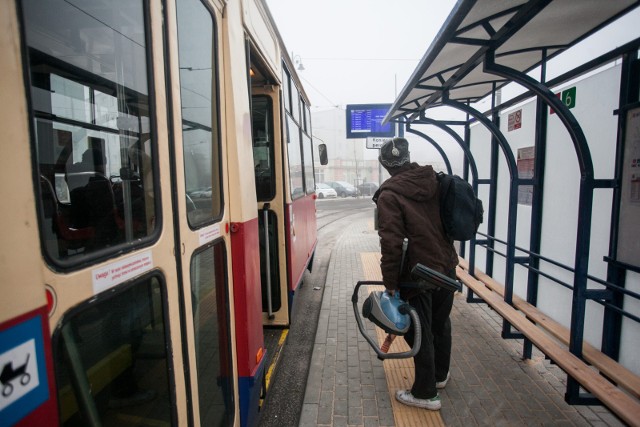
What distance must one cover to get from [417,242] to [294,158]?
8.08 ft

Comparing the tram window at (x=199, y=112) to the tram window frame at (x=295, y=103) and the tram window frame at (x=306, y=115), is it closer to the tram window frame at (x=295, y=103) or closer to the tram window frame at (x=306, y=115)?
the tram window frame at (x=295, y=103)

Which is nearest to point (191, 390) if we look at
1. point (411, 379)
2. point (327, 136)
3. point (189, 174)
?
point (189, 174)

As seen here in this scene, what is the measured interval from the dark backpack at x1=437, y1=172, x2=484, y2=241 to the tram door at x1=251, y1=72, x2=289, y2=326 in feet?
5.83

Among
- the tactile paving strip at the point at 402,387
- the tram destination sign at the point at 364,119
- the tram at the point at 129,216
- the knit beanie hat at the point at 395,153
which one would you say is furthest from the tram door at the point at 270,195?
the tram destination sign at the point at 364,119

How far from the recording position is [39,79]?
202 cm

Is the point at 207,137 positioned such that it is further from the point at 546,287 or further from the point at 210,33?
the point at 546,287

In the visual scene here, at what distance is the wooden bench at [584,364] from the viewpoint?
6.97ft

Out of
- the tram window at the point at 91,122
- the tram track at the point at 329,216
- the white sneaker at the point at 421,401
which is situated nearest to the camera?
the tram window at the point at 91,122

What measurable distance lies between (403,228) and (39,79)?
2297mm

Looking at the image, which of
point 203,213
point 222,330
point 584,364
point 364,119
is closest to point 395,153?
point 203,213

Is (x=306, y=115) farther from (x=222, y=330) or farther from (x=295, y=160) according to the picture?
(x=222, y=330)

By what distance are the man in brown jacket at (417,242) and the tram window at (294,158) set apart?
173cm

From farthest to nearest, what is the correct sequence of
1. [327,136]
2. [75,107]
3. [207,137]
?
1. [327,136]
2. [75,107]
3. [207,137]

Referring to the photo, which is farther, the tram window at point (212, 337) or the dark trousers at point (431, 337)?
the dark trousers at point (431, 337)
